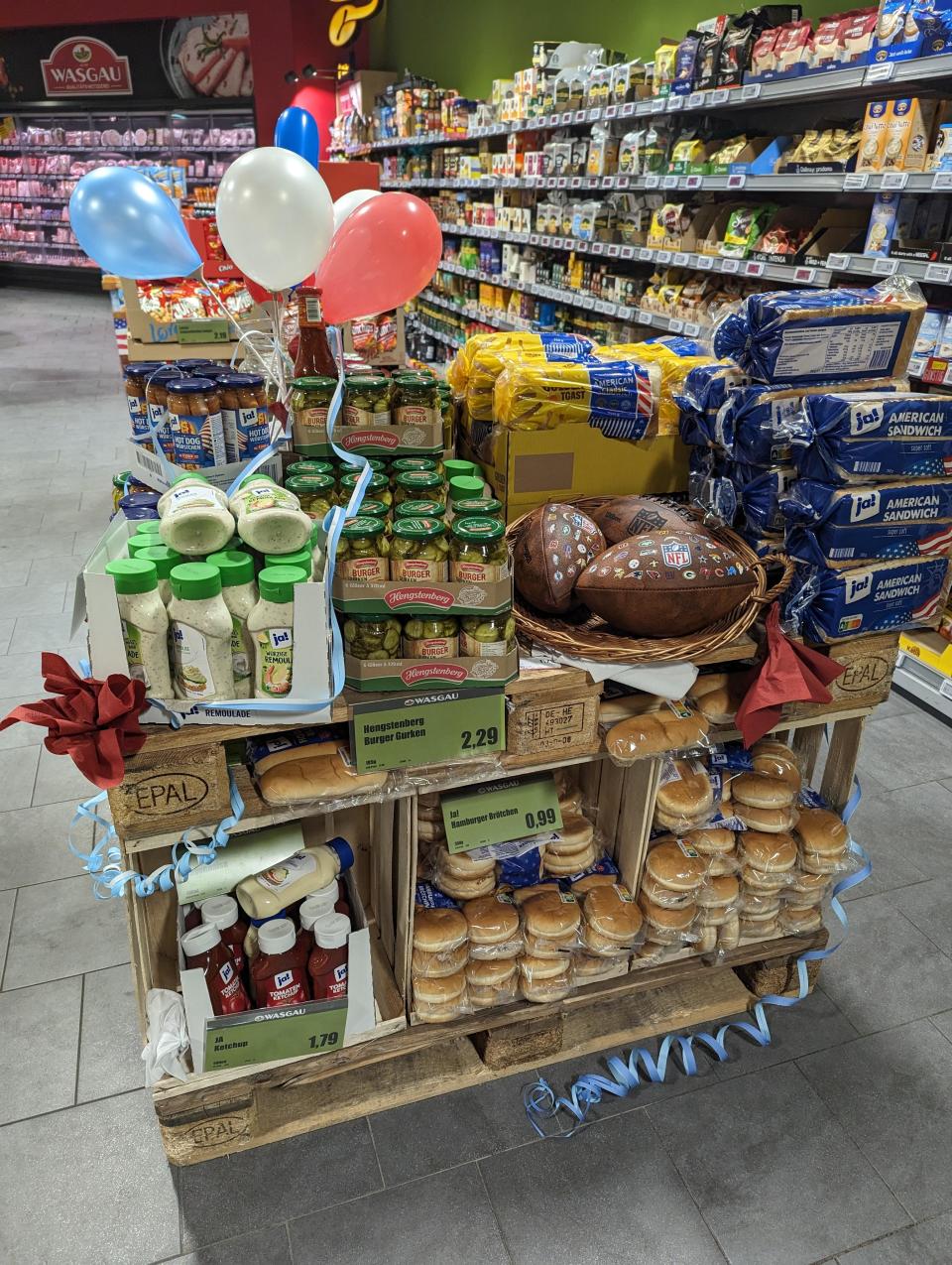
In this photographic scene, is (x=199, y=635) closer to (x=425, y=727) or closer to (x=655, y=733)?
(x=425, y=727)

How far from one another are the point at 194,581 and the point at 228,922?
734mm

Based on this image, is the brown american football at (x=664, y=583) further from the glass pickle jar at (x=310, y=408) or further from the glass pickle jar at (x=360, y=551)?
the glass pickle jar at (x=310, y=408)

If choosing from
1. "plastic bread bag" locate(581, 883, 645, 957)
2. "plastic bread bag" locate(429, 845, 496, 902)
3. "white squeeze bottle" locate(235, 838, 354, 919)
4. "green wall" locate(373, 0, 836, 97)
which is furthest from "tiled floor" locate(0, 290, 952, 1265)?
"green wall" locate(373, 0, 836, 97)

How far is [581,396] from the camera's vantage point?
1914 mm

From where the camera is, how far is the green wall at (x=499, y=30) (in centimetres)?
A: 511

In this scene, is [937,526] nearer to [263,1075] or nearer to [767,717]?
[767,717]

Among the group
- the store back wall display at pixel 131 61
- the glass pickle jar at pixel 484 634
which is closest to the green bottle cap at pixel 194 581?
the glass pickle jar at pixel 484 634

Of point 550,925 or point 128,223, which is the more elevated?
point 128,223

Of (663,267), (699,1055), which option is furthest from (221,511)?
(663,267)

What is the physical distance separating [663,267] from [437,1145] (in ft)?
14.3

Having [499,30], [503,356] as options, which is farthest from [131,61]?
[503,356]

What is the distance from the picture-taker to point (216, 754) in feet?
4.59

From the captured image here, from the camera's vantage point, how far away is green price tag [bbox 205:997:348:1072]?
1.62 meters

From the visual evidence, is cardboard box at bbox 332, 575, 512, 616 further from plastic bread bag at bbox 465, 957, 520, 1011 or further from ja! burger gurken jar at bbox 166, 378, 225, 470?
plastic bread bag at bbox 465, 957, 520, 1011
